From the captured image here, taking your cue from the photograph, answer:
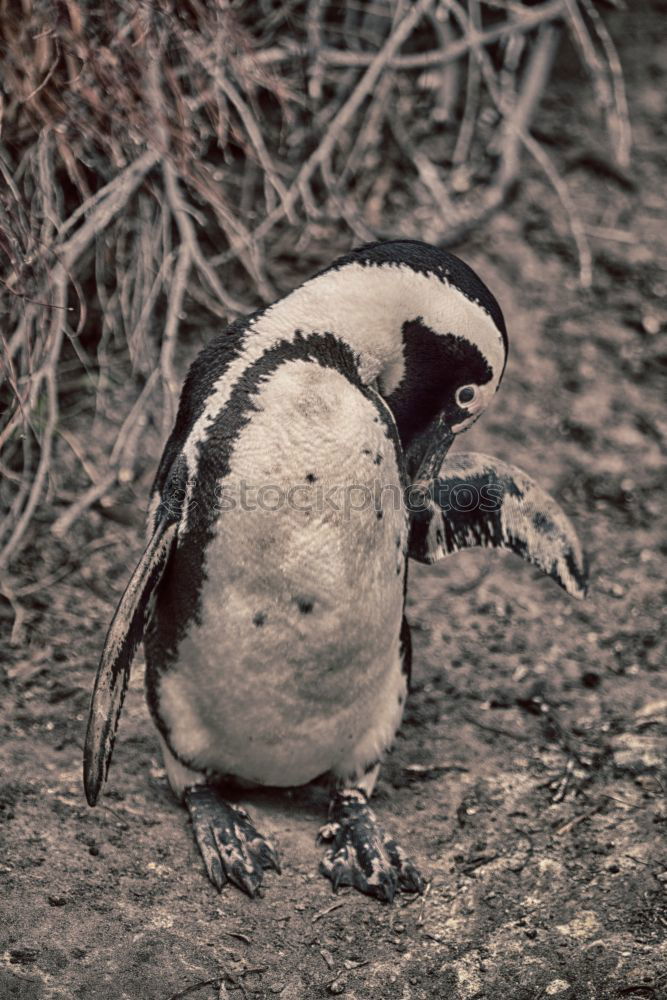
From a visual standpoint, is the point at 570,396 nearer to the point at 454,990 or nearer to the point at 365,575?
the point at 365,575

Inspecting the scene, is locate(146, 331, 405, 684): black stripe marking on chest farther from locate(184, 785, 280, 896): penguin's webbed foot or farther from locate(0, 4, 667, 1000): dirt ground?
locate(0, 4, 667, 1000): dirt ground

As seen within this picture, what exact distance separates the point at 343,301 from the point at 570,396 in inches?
71.4

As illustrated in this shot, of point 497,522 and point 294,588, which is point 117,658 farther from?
point 497,522

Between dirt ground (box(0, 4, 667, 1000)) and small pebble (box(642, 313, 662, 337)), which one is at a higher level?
dirt ground (box(0, 4, 667, 1000))

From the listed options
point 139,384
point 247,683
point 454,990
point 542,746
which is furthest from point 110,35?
point 454,990

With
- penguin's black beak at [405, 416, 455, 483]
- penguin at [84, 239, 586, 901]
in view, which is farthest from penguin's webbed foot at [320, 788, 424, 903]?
penguin's black beak at [405, 416, 455, 483]

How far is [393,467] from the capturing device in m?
2.15

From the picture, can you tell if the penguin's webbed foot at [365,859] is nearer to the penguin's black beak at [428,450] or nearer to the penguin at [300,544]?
the penguin at [300,544]

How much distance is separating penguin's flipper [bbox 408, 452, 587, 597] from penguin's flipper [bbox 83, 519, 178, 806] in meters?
0.56

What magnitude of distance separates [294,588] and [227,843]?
1.54 ft

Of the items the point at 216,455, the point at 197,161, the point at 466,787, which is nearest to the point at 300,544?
the point at 216,455

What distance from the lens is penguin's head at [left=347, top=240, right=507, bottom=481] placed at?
2.13 metres

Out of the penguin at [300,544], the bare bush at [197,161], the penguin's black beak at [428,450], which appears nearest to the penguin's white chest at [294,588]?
the penguin at [300,544]

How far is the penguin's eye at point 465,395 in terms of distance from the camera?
224cm
